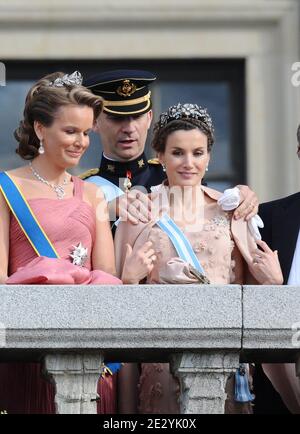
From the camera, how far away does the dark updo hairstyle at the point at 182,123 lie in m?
7.95

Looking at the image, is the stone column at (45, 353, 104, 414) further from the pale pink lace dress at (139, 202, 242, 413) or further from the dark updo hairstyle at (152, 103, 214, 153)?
the dark updo hairstyle at (152, 103, 214, 153)

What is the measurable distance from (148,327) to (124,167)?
5.41ft

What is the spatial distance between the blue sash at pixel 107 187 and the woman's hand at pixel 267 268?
2.88 feet

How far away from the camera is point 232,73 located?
40.1 ft

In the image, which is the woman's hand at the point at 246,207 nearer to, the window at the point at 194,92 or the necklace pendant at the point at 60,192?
the necklace pendant at the point at 60,192

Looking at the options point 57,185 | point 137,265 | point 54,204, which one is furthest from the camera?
point 57,185

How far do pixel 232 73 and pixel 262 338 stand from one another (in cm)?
520

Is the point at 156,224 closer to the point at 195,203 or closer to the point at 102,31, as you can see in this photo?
the point at 195,203

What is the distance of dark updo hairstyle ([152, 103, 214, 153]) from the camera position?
795 cm

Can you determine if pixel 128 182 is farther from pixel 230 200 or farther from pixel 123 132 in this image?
pixel 230 200

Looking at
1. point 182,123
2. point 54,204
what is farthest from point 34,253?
point 182,123

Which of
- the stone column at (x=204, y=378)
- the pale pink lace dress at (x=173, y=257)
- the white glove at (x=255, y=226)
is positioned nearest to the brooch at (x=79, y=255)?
the pale pink lace dress at (x=173, y=257)

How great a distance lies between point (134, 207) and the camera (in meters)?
7.94

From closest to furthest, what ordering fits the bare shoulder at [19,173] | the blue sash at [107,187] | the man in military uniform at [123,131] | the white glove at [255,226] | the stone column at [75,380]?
1. the stone column at [75,380]
2. the bare shoulder at [19,173]
3. the white glove at [255,226]
4. the blue sash at [107,187]
5. the man in military uniform at [123,131]
